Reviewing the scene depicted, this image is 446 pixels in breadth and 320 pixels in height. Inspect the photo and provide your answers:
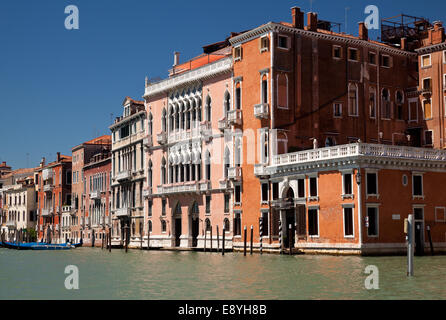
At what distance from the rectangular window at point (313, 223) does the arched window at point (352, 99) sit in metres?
8.14

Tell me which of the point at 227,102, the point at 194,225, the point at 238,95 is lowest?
the point at 194,225

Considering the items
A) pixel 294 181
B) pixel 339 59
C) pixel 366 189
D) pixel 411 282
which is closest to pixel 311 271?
pixel 411 282

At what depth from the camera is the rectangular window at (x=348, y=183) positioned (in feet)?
108

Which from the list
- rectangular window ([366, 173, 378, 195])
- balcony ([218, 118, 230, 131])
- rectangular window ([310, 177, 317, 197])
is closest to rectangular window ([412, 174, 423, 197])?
rectangular window ([366, 173, 378, 195])

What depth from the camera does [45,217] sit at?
74.4 metres

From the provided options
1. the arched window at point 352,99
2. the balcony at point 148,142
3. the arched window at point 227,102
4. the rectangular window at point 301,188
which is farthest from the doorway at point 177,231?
the arched window at point 352,99

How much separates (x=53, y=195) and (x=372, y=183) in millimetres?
46549

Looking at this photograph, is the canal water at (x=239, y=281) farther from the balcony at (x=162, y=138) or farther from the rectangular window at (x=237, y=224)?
the balcony at (x=162, y=138)

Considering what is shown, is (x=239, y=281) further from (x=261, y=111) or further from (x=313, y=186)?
(x=261, y=111)

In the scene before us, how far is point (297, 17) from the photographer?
129 ft

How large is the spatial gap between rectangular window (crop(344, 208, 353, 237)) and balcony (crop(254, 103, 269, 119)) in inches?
299

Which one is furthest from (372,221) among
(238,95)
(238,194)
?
(238,95)

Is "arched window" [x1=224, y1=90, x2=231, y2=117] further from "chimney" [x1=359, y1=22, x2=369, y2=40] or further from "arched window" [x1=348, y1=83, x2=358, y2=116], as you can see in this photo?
"chimney" [x1=359, y1=22, x2=369, y2=40]
